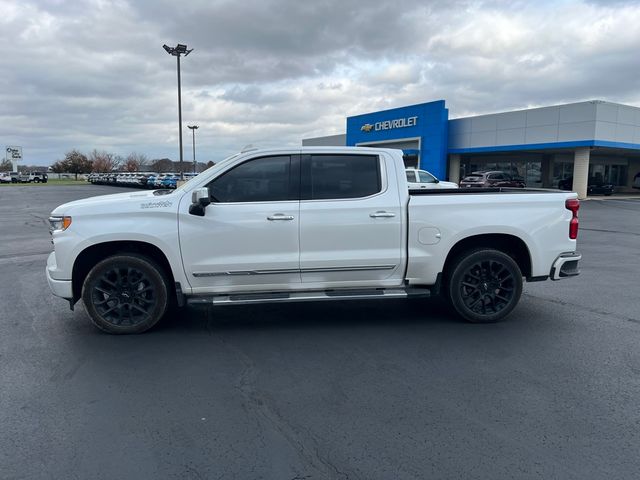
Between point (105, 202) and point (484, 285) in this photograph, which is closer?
point (105, 202)

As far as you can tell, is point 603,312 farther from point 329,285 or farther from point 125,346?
point 125,346

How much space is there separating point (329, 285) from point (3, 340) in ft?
11.3

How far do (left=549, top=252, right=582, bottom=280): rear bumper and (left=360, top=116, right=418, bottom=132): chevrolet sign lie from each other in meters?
34.3

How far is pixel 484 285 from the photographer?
584 centimetres

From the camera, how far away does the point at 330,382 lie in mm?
4215

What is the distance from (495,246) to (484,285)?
556mm

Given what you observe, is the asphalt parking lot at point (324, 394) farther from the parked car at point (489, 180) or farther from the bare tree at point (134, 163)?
the bare tree at point (134, 163)

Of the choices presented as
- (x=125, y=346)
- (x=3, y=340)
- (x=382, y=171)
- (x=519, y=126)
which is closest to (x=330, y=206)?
(x=382, y=171)

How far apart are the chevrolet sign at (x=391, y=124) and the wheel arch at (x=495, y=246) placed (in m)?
34.2

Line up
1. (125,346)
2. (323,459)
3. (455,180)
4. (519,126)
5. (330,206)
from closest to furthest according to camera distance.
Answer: (323,459)
(125,346)
(330,206)
(519,126)
(455,180)

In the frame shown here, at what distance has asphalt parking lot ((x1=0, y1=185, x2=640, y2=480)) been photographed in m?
3.09

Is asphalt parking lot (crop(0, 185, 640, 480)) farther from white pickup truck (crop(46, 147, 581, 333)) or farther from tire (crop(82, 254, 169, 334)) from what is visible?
white pickup truck (crop(46, 147, 581, 333))

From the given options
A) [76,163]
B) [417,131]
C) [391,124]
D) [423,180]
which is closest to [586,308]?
[423,180]

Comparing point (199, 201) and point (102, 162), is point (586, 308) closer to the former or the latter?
point (199, 201)
